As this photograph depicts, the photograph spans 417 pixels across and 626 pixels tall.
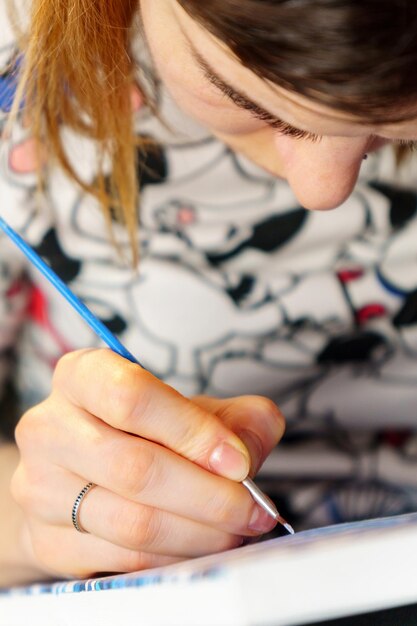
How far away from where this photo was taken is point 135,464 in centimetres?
48

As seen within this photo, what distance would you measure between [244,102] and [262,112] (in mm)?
11

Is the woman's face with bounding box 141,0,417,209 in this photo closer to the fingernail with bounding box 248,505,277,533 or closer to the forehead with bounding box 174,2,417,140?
the forehead with bounding box 174,2,417,140

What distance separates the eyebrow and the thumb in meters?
0.19

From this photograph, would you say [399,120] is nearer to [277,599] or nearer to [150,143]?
[277,599]

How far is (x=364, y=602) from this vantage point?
30 centimetres

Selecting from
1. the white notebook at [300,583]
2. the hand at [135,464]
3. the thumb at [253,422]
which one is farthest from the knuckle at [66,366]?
the white notebook at [300,583]

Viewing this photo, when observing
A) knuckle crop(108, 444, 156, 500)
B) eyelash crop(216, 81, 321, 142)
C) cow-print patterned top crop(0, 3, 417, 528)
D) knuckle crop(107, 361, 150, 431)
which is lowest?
cow-print patterned top crop(0, 3, 417, 528)

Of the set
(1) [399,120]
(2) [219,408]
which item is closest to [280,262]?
(2) [219,408]

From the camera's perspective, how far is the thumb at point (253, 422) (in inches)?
20.9

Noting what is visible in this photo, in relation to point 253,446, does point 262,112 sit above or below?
above

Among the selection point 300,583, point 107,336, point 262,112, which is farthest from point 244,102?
point 300,583

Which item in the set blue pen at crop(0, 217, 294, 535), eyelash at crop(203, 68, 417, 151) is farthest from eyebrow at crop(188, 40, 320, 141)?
blue pen at crop(0, 217, 294, 535)

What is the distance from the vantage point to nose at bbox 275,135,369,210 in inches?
18.1

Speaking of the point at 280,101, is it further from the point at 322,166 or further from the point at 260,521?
the point at 260,521
